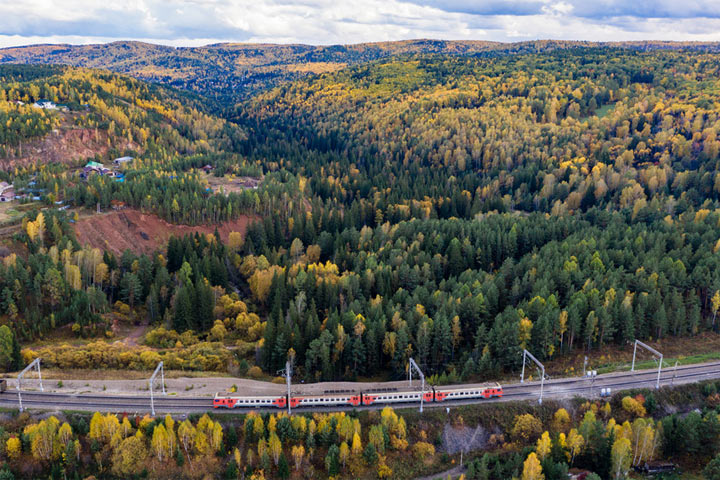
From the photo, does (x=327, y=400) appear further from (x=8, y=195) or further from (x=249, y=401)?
(x=8, y=195)

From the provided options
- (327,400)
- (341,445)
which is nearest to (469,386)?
(327,400)

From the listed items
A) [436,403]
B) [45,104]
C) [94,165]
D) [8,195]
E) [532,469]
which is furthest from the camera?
[45,104]

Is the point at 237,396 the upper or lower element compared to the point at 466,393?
upper

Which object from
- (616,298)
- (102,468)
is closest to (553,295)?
(616,298)

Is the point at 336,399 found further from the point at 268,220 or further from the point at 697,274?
the point at 268,220

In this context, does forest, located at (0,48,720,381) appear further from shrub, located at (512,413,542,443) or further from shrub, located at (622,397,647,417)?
shrub, located at (622,397,647,417)

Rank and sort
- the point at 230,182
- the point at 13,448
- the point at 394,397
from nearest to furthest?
the point at 13,448 < the point at 394,397 < the point at 230,182

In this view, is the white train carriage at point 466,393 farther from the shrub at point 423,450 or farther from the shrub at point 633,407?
the shrub at point 633,407
